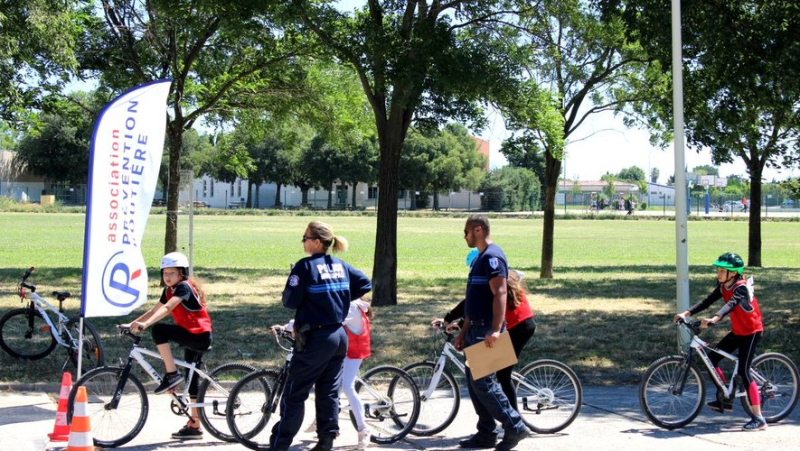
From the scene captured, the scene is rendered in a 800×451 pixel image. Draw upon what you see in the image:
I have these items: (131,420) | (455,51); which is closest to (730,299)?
(131,420)

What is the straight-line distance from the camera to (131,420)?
683cm

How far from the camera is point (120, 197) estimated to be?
7441 millimetres

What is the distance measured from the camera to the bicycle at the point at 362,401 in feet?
21.9

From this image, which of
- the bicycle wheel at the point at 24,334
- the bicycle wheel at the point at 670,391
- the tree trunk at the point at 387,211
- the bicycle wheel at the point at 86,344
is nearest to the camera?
the bicycle wheel at the point at 670,391

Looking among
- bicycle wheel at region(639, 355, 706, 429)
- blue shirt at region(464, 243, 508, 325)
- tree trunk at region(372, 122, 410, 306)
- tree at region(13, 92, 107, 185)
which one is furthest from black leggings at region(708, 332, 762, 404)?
tree at region(13, 92, 107, 185)

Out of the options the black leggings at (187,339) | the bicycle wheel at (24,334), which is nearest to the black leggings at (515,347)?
the black leggings at (187,339)

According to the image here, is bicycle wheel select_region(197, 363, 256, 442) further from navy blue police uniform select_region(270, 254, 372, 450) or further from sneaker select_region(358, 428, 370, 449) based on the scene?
sneaker select_region(358, 428, 370, 449)

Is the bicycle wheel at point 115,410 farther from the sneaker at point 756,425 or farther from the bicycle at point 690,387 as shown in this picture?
the sneaker at point 756,425

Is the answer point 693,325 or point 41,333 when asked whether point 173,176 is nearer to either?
point 41,333

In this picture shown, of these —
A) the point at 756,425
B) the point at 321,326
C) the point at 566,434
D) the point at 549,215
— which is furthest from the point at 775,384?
the point at 549,215

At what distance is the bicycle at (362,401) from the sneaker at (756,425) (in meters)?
2.85

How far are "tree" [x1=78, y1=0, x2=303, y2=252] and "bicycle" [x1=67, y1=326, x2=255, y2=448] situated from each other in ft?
39.0

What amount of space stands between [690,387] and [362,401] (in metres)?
2.78

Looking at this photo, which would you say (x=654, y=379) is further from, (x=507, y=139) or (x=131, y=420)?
(x=507, y=139)
